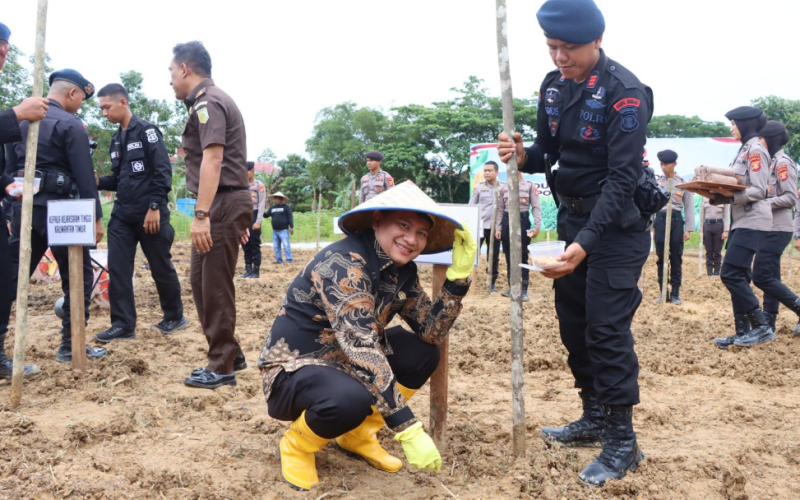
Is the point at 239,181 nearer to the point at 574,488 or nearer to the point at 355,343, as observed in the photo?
the point at 355,343

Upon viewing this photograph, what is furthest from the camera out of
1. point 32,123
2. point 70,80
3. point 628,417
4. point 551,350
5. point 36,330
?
point 36,330

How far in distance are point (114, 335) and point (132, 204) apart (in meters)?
1.15

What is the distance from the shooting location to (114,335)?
17.0 ft

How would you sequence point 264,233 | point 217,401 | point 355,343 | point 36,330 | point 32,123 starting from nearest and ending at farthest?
point 355,343 < point 32,123 < point 217,401 < point 36,330 < point 264,233

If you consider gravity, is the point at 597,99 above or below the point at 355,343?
above

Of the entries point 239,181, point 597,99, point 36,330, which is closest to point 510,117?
point 597,99

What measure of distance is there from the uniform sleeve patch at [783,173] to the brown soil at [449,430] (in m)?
1.51

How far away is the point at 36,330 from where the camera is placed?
5.61m

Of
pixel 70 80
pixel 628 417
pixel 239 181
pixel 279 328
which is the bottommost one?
pixel 628 417

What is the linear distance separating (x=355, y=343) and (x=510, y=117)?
1.21 m

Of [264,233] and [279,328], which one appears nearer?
[279,328]

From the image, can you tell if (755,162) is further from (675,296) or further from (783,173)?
(675,296)

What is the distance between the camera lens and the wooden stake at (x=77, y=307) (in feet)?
13.0

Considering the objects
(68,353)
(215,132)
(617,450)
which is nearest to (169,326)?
(68,353)
